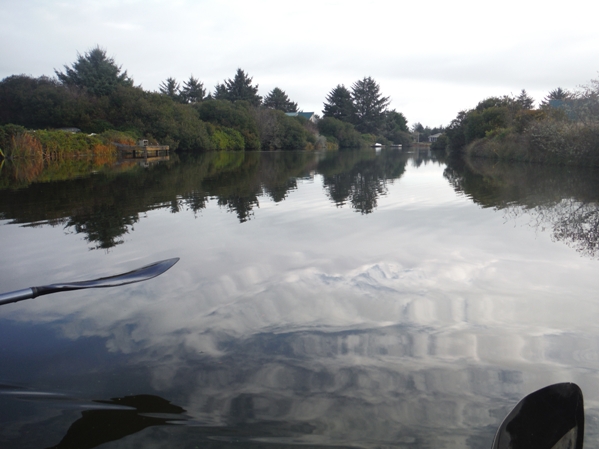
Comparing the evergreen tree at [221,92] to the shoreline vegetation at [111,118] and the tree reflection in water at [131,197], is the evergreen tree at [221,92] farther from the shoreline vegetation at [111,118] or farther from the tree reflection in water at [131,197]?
the tree reflection in water at [131,197]

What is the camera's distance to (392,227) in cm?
809

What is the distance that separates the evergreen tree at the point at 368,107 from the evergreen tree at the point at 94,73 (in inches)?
2180

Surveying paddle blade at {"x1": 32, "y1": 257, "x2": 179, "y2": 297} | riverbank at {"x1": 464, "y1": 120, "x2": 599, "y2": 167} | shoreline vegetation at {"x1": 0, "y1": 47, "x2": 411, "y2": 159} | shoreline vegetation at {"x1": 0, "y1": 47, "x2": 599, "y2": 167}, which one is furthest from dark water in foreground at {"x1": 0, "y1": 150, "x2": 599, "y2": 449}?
shoreline vegetation at {"x1": 0, "y1": 47, "x2": 411, "y2": 159}

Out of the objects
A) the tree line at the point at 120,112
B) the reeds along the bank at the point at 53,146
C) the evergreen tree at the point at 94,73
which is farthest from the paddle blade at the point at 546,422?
the evergreen tree at the point at 94,73

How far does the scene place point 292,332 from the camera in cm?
381

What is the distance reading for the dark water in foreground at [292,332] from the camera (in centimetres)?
266

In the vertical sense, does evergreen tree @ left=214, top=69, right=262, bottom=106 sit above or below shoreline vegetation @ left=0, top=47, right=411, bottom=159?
above

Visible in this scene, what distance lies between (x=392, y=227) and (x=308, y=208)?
2402 millimetres

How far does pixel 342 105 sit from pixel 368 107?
18.6 ft

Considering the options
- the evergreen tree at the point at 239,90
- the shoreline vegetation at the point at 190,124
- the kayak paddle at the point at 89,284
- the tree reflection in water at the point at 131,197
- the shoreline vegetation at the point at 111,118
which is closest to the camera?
the kayak paddle at the point at 89,284

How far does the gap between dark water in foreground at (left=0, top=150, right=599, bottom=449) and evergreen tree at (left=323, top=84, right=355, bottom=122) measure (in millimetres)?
87048

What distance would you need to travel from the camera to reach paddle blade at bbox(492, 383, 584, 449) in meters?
2.02

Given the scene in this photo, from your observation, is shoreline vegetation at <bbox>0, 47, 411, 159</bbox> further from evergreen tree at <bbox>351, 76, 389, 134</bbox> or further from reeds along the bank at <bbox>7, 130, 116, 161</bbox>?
evergreen tree at <bbox>351, 76, 389, 134</bbox>

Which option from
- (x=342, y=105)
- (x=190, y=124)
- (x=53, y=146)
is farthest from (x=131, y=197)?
(x=342, y=105)
